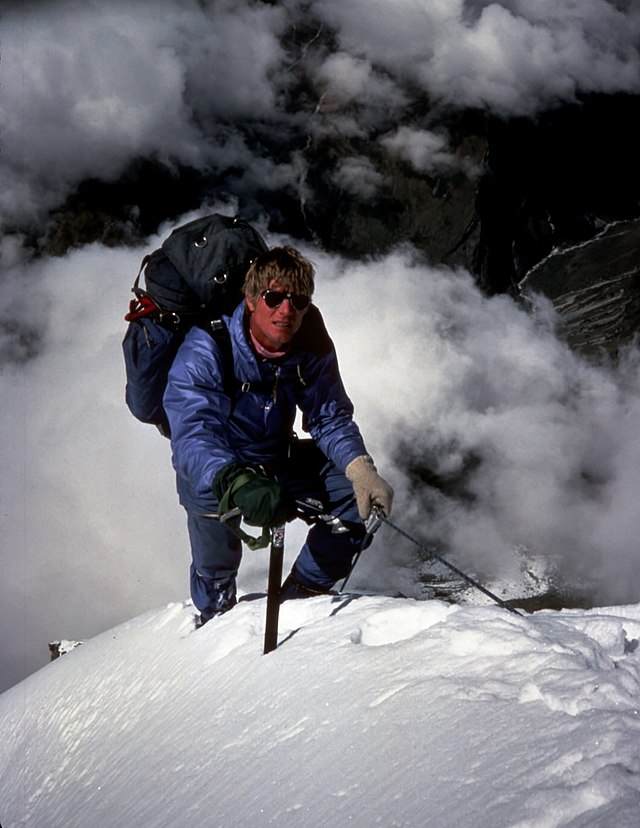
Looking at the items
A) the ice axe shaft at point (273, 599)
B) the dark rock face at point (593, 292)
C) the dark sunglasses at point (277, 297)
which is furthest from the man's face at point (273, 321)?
the dark rock face at point (593, 292)

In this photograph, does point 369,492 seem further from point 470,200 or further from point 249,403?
point 470,200

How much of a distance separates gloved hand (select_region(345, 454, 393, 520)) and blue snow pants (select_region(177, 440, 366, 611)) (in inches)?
18.1

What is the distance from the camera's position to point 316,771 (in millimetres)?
2162

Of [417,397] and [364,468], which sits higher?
[364,468]

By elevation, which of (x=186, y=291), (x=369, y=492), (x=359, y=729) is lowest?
(x=359, y=729)

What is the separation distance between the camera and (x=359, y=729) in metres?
2.32

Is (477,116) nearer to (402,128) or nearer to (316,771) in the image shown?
(402,128)

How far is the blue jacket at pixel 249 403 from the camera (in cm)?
332

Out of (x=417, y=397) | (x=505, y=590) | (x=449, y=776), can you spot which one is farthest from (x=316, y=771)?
(x=417, y=397)

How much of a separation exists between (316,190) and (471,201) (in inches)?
786

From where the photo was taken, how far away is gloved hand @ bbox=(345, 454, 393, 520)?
11.5 feet

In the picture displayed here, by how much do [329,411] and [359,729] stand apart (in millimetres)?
1944

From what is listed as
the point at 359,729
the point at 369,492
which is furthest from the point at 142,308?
the point at 359,729

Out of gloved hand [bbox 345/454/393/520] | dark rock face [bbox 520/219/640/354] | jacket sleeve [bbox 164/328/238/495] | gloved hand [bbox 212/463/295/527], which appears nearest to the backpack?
jacket sleeve [bbox 164/328/238/495]
